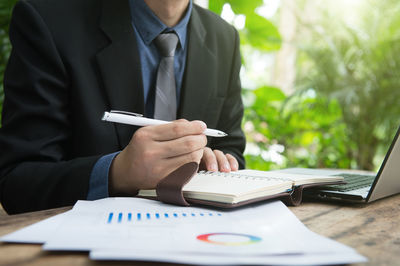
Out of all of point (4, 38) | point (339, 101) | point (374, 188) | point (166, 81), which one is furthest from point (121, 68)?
point (339, 101)

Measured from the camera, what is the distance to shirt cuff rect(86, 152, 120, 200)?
30.6 inches

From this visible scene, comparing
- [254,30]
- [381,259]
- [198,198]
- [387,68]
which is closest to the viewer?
[381,259]

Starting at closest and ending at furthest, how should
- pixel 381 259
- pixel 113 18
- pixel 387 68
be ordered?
pixel 381 259 < pixel 113 18 < pixel 387 68

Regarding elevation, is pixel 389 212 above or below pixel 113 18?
below

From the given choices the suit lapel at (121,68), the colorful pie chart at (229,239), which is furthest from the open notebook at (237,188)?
the suit lapel at (121,68)

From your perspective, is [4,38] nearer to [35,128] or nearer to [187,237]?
[35,128]

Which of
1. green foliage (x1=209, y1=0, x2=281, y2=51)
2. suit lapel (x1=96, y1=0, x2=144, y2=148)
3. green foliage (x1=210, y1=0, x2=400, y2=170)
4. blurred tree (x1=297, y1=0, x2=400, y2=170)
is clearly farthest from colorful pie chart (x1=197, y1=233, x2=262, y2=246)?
blurred tree (x1=297, y1=0, x2=400, y2=170)

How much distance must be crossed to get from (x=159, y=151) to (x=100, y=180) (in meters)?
0.16

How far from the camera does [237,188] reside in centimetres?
66

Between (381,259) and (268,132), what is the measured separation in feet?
9.42

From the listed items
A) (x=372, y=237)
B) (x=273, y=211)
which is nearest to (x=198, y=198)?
(x=273, y=211)

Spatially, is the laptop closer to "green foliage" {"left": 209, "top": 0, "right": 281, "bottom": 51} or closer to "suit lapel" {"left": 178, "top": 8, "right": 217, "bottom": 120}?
"suit lapel" {"left": 178, "top": 8, "right": 217, "bottom": 120}

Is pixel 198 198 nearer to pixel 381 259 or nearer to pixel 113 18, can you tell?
pixel 381 259

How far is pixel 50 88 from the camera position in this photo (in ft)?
3.32
